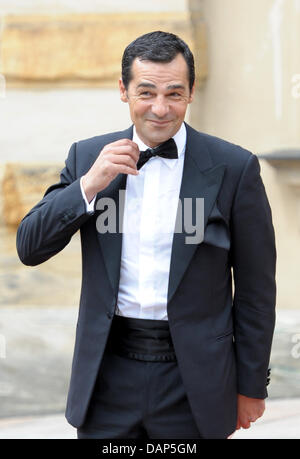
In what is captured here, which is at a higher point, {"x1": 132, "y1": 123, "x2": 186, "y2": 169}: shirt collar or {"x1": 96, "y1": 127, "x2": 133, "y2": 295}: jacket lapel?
{"x1": 132, "y1": 123, "x2": 186, "y2": 169}: shirt collar

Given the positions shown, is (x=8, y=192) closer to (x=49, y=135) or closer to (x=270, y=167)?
(x=49, y=135)

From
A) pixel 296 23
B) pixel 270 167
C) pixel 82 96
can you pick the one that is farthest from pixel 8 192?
pixel 296 23

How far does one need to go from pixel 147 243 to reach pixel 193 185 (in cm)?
21

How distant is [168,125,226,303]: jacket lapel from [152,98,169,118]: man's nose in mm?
225

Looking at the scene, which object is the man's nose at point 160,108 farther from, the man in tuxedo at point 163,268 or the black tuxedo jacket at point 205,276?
the black tuxedo jacket at point 205,276

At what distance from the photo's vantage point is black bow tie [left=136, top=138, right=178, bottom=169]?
7.48ft

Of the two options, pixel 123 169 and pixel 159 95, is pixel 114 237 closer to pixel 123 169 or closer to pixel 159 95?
pixel 123 169

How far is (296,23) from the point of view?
515 cm

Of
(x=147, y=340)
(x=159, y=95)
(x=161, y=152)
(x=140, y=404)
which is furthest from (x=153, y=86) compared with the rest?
→ (x=140, y=404)

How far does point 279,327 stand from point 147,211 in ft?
9.43

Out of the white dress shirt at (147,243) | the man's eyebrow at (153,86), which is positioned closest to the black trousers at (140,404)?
the white dress shirt at (147,243)

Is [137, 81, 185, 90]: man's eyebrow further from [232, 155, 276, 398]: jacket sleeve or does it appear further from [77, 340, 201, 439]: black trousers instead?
[77, 340, 201, 439]: black trousers

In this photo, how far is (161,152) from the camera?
7.48 feet

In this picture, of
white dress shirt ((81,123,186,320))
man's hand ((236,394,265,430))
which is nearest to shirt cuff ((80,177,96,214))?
white dress shirt ((81,123,186,320))
